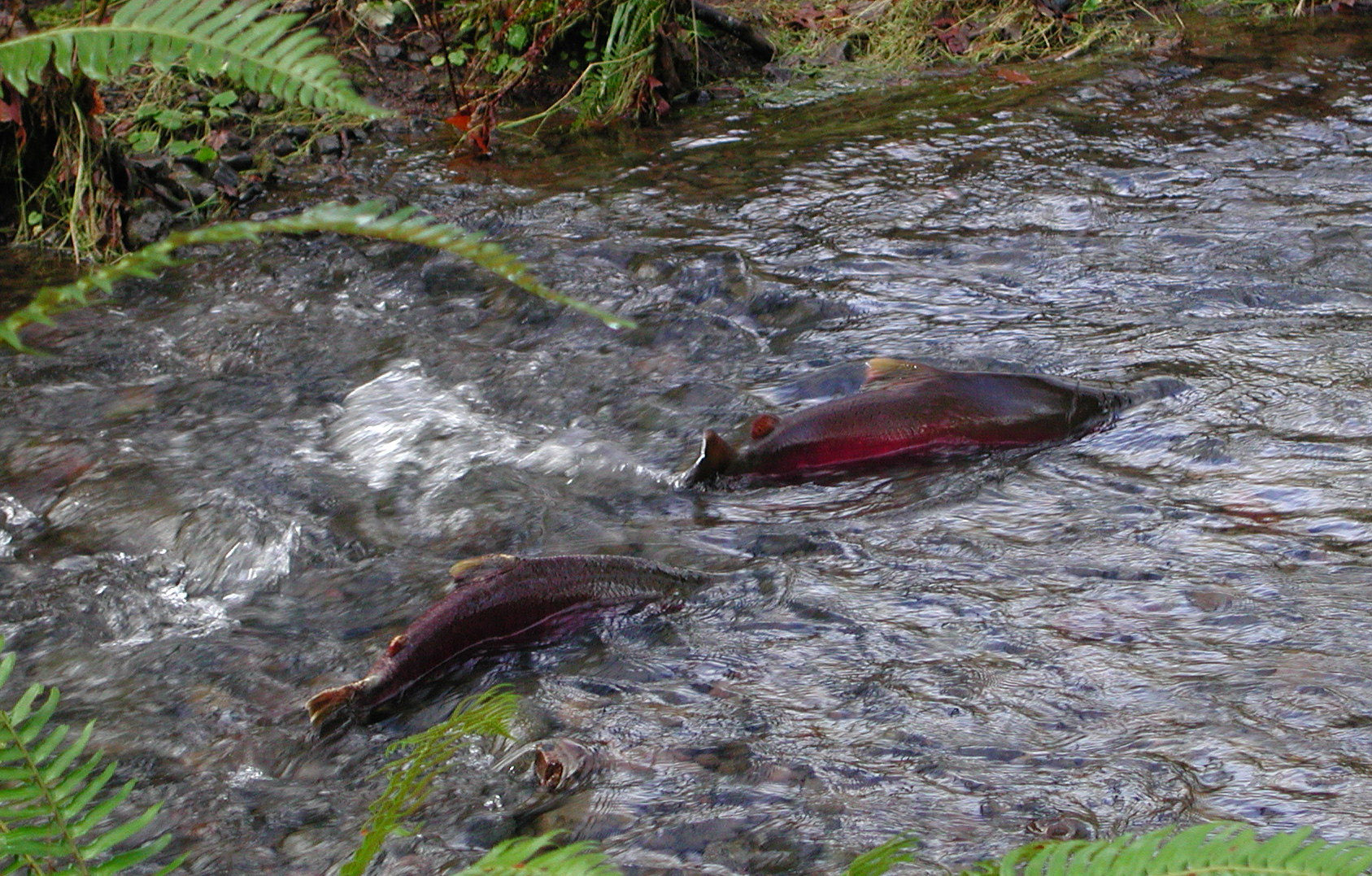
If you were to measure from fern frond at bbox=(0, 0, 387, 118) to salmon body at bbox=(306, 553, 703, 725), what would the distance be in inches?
66.9

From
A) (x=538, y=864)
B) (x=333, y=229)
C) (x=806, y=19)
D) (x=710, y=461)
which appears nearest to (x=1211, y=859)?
(x=538, y=864)

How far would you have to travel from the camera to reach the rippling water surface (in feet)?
8.79

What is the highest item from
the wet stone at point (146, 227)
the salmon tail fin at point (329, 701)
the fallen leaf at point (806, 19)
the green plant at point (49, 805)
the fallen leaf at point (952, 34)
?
the fallen leaf at point (806, 19)

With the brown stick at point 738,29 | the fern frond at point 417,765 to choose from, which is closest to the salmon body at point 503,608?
the fern frond at point 417,765

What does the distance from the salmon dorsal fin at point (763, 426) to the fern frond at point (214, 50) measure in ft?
8.66

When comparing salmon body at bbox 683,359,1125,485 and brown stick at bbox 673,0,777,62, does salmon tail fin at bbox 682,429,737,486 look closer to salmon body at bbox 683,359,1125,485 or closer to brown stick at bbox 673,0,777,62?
salmon body at bbox 683,359,1125,485

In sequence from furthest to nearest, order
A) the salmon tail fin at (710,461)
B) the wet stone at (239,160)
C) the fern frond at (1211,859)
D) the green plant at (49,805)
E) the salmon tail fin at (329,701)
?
the wet stone at (239,160), the salmon tail fin at (710,461), the salmon tail fin at (329,701), the green plant at (49,805), the fern frond at (1211,859)

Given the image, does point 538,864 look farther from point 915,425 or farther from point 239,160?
point 239,160

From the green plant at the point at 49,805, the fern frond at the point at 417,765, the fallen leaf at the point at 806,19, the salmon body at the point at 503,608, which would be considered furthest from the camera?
the fallen leaf at the point at 806,19

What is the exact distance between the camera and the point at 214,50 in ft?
5.21

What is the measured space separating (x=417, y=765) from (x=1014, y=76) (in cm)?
767

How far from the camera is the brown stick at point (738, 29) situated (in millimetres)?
9164

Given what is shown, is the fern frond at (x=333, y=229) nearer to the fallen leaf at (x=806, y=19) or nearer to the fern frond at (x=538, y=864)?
the fern frond at (x=538, y=864)

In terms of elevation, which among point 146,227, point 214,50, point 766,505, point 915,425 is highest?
point 214,50
